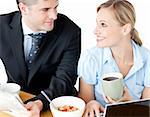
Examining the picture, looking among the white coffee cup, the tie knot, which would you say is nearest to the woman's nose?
the tie knot

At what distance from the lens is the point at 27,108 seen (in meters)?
1.50

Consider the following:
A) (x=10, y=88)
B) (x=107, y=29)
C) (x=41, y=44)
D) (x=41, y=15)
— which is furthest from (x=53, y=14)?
(x=10, y=88)

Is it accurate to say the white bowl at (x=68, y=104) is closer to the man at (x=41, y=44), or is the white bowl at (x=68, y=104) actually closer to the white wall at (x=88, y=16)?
the man at (x=41, y=44)

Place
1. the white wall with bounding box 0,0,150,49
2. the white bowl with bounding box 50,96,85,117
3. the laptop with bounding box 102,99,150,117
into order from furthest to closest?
the white wall with bounding box 0,0,150,49 → the white bowl with bounding box 50,96,85,117 → the laptop with bounding box 102,99,150,117

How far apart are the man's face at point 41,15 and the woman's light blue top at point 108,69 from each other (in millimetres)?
301

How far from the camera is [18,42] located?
6.33 ft

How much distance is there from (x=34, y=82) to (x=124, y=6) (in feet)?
2.32

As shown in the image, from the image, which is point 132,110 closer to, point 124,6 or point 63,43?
point 124,6

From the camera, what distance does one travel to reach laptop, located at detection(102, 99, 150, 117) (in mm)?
1266

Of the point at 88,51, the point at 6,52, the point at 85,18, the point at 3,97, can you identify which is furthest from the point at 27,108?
the point at 85,18

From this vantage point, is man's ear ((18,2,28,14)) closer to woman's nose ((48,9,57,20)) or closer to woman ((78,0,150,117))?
woman's nose ((48,9,57,20))

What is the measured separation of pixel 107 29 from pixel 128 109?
0.51 m

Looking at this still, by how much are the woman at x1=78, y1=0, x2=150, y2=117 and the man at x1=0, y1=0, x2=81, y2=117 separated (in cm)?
16

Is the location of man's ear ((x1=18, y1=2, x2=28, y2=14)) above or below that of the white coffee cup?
above
